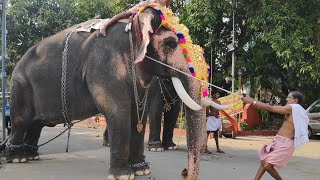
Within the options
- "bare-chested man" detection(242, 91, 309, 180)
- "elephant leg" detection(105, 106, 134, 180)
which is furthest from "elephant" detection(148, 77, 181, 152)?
"bare-chested man" detection(242, 91, 309, 180)

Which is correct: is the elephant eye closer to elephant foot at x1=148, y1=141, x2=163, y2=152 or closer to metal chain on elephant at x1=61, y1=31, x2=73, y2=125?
metal chain on elephant at x1=61, y1=31, x2=73, y2=125

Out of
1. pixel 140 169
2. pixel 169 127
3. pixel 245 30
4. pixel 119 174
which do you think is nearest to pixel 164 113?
pixel 169 127

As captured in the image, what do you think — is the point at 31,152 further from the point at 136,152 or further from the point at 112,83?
the point at 112,83

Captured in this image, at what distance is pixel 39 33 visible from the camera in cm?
2102

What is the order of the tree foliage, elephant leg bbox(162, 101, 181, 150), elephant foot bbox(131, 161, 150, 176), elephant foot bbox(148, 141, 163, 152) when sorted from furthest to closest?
1. the tree foliage
2. elephant leg bbox(162, 101, 181, 150)
3. elephant foot bbox(148, 141, 163, 152)
4. elephant foot bbox(131, 161, 150, 176)

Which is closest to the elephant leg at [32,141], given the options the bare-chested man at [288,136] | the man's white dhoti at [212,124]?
the man's white dhoti at [212,124]

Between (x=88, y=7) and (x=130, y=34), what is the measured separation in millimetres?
16471

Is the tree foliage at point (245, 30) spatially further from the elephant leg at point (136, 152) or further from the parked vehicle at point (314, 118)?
the elephant leg at point (136, 152)

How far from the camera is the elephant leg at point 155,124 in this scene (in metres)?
9.62

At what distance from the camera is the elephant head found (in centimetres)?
515

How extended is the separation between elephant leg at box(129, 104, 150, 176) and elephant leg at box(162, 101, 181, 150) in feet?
11.8

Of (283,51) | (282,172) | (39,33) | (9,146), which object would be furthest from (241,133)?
(39,33)

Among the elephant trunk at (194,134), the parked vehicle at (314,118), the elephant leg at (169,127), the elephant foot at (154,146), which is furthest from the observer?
the parked vehicle at (314,118)

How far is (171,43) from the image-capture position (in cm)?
558
